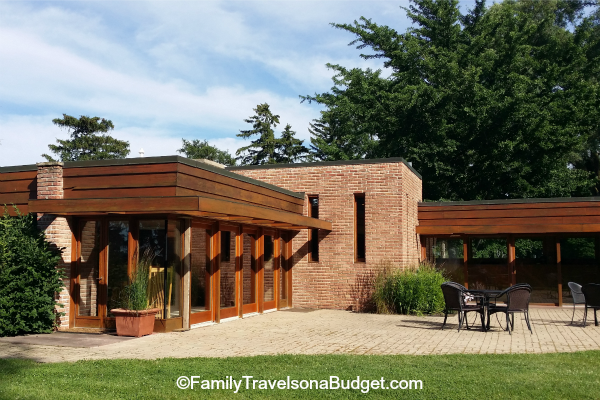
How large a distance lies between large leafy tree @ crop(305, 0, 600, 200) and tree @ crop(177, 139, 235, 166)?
90.8 feet

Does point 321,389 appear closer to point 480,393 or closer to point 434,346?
point 480,393

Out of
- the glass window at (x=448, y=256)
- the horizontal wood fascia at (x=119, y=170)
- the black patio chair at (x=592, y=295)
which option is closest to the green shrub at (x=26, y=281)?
the horizontal wood fascia at (x=119, y=170)

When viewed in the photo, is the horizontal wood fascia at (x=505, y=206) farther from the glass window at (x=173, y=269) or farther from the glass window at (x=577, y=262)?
the glass window at (x=173, y=269)

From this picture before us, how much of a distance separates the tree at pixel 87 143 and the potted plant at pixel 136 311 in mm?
37545

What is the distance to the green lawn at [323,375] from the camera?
6.11 m

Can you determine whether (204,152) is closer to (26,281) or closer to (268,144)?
(268,144)

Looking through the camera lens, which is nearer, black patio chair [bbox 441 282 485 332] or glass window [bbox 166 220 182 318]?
glass window [bbox 166 220 182 318]

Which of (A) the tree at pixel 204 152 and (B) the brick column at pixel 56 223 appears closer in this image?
(B) the brick column at pixel 56 223

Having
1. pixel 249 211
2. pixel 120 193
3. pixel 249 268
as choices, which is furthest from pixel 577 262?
pixel 120 193

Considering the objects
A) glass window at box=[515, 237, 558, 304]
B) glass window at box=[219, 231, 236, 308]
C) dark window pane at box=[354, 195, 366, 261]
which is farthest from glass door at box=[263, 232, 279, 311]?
glass window at box=[515, 237, 558, 304]

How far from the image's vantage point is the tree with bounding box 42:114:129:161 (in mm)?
46594

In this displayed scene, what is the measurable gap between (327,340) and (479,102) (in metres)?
19.1

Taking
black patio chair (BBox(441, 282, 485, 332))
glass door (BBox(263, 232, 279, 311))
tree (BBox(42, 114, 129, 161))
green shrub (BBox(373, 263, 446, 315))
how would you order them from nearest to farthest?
black patio chair (BBox(441, 282, 485, 332)) < green shrub (BBox(373, 263, 446, 315)) < glass door (BBox(263, 232, 279, 311)) < tree (BBox(42, 114, 129, 161))

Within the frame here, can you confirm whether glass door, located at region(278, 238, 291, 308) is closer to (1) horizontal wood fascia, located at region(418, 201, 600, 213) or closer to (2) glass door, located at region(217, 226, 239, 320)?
(2) glass door, located at region(217, 226, 239, 320)
